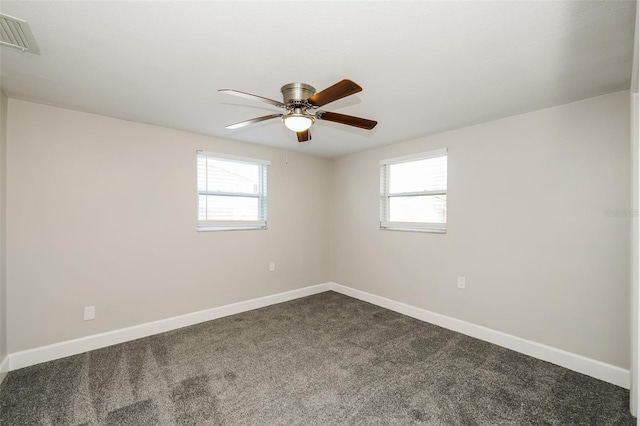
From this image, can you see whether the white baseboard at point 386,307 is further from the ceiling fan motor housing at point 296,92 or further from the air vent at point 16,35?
the ceiling fan motor housing at point 296,92

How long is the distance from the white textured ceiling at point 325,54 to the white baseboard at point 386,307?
213cm

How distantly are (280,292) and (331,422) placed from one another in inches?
99.4

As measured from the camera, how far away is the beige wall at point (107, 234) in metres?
2.52

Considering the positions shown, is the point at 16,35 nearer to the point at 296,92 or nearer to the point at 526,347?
the point at 296,92

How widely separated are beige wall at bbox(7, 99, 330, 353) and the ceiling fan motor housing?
6.17 feet

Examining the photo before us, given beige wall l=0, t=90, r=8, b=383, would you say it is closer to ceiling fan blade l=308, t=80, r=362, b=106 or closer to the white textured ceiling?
the white textured ceiling

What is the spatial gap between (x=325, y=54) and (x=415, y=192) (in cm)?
239

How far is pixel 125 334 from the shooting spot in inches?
116

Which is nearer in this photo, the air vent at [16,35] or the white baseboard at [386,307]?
the air vent at [16,35]

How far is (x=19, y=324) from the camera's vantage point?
2494mm

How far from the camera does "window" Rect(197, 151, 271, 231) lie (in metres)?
3.57

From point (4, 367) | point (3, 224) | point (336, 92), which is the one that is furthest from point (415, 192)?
point (4, 367)

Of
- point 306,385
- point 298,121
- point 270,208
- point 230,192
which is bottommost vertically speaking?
point 306,385

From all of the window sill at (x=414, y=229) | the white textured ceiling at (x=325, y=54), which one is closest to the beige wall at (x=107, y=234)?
the white textured ceiling at (x=325, y=54)
